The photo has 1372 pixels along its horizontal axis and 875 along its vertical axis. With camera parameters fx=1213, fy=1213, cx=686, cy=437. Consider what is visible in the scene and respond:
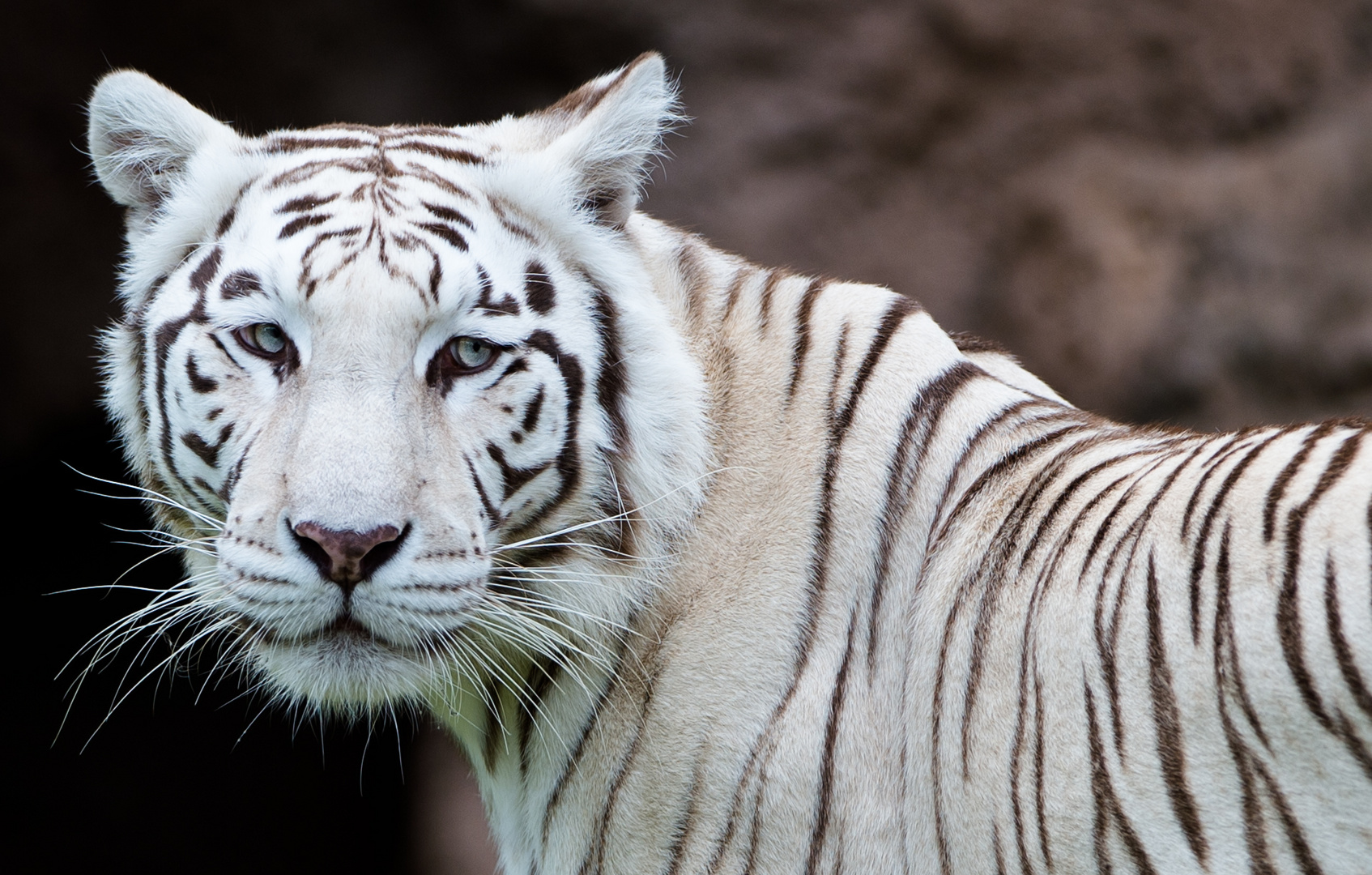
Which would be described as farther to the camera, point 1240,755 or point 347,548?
point 347,548

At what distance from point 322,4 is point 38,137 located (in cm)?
129

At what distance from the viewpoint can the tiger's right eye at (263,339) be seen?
180cm

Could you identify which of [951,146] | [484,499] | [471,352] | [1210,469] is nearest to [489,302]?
[471,352]

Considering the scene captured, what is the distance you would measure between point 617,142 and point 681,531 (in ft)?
2.11

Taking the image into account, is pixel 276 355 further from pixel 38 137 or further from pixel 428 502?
pixel 38 137

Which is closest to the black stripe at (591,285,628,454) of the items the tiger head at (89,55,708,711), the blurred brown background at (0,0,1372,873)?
the tiger head at (89,55,708,711)

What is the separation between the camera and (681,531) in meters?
1.93

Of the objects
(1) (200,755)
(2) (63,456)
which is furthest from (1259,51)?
(1) (200,755)

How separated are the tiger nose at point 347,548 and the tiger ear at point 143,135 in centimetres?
74

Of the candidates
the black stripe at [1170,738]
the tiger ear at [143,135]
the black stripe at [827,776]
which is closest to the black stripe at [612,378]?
the black stripe at [827,776]

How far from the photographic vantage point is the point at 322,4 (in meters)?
5.08

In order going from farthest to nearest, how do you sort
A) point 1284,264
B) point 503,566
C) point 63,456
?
point 63,456
point 1284,264
point 503,566

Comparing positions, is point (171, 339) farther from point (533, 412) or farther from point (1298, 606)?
point (1298, 606)

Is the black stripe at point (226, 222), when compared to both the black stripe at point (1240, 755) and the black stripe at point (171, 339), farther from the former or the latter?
the black stripe at point (1240, 755)
